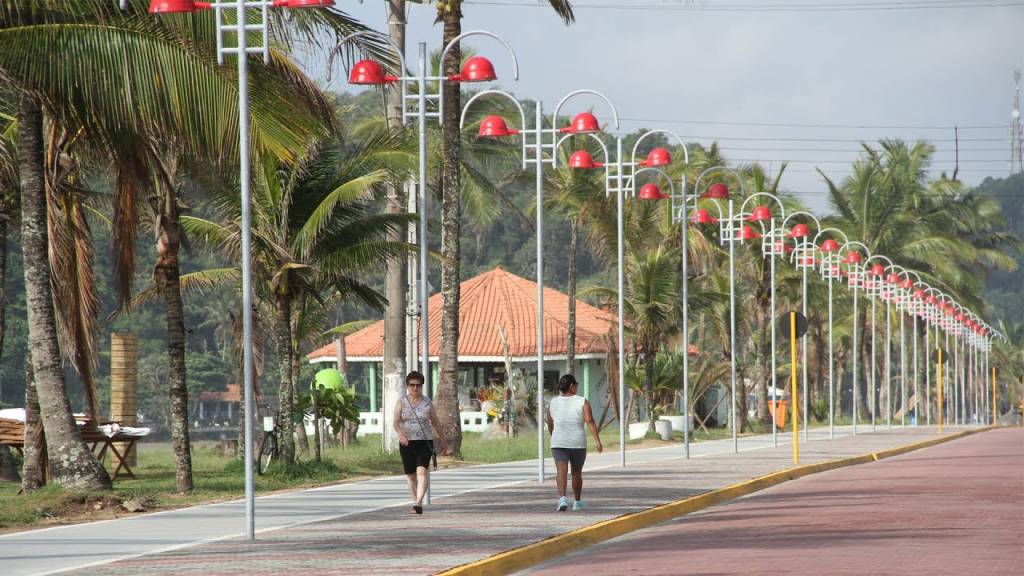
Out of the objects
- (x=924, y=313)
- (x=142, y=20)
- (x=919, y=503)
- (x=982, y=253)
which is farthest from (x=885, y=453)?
(x=982, y=253)

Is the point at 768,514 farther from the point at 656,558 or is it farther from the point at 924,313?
the point at 924,313

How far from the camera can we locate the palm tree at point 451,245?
31000 millimetres

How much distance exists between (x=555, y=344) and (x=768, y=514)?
113 feet

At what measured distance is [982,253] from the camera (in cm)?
8862

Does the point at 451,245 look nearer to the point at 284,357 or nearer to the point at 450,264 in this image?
the point at 450,264

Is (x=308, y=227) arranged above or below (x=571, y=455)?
above

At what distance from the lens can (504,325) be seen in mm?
54812

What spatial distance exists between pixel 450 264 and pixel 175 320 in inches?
353

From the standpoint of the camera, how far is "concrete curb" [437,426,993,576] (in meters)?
12.6

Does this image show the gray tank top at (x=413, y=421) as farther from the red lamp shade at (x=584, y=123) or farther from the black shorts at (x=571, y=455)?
the red lamp shade at (x=584, y=123)

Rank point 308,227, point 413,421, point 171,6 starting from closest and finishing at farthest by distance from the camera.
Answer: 1. point 171,6
2. point 413,421
3. point 308,227

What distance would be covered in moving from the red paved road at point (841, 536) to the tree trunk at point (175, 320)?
7.52 meters

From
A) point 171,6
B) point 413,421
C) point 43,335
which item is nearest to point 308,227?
point 43,335

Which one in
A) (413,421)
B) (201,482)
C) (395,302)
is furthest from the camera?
(395,302)
